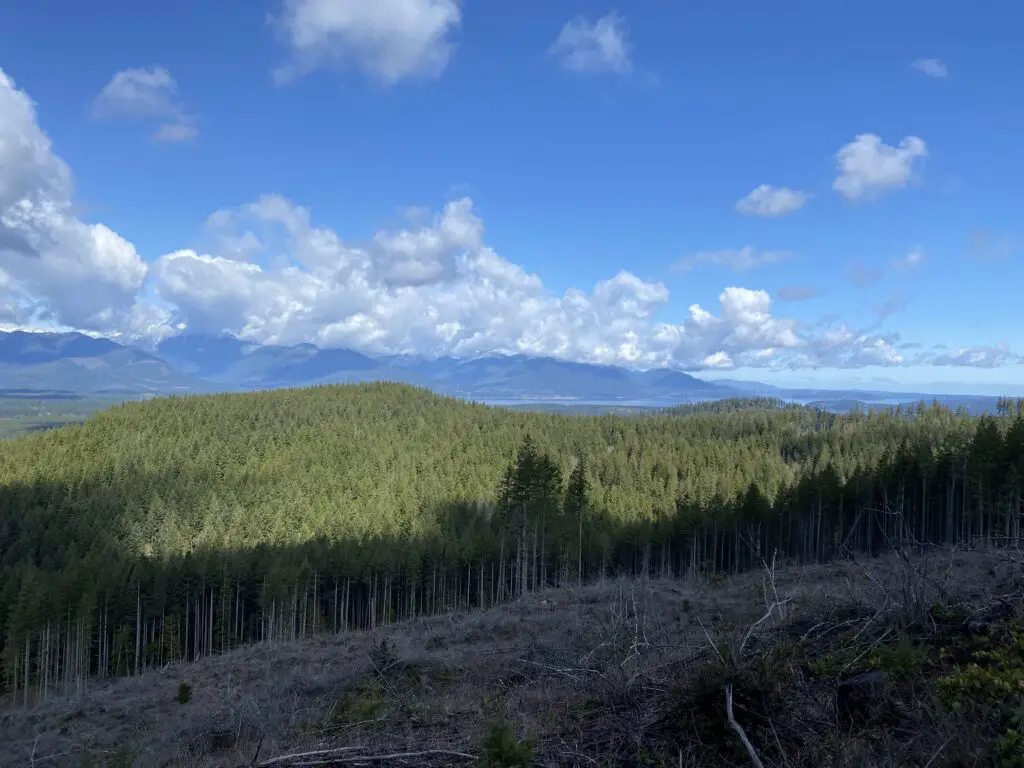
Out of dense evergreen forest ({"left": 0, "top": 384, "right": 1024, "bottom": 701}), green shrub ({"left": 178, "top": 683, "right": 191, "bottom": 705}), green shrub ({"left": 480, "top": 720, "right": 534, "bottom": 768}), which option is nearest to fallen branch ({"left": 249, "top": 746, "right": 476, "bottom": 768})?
green shrub ({"left": 480, "top": 720, "right": 534, "bottom": 768})

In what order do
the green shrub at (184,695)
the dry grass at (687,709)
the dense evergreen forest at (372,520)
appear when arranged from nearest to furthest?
the dry grass at (687,709) < the green shrub at (184,695) < the dense evergreen forest at (372,520)

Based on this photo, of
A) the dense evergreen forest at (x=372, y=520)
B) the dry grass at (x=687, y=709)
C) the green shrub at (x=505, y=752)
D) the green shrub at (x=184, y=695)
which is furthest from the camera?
the dense evergreen forest at (x=372, y=520)

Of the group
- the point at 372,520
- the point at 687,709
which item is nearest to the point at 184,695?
the point at 687,709

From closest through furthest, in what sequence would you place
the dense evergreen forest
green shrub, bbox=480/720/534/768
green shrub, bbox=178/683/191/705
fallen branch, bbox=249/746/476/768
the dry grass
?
green shrub, bbox=480/720/534/768, the dry grass, fallen branch, bbox=249/746/476/768, green shrub, bbox=178/683/191/705, the dense evergreen forest

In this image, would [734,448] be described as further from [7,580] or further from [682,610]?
[7,580]

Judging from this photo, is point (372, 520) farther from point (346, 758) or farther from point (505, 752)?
point (505, 752)

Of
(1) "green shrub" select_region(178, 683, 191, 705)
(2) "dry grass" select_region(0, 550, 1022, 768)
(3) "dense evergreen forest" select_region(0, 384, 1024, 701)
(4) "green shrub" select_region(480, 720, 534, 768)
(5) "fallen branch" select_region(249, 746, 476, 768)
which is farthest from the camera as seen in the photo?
(3) "dense evergreen forest" select_region(0, 384, 1024, 701)

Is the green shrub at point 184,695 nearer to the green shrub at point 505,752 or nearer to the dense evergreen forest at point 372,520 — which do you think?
the green shrub at point 505,752

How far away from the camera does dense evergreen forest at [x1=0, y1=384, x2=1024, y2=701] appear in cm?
4659

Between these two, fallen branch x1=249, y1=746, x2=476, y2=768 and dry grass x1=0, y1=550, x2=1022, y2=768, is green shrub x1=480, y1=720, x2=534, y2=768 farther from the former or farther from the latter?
fallen branch x1=249, y1=746, x2=476, y2=768

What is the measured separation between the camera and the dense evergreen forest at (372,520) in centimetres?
4659

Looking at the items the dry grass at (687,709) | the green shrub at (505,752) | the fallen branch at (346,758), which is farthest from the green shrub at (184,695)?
the green shrub at (505,752)

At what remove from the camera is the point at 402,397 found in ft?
536

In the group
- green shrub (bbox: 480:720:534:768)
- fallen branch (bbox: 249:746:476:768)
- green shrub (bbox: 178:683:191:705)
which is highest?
green shrub (bbox: 480:720:534:768)
